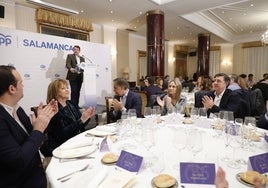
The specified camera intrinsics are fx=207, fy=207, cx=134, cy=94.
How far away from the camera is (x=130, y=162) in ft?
3.95

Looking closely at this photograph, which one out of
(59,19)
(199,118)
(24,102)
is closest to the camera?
(199,118)

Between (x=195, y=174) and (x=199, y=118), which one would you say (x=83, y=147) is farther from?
(x=199, y=118)

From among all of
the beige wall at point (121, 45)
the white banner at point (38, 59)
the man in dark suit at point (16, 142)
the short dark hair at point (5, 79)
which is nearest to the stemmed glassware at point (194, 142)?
the man in dark suit at point (16, 142)

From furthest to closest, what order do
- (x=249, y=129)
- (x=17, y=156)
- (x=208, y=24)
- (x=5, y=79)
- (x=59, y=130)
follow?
(x=208, y=24)
(x=59, y=130)
(x=249, y=129)
(x=5, y=79)
(x=17, y=156)

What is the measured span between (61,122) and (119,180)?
4.43 feet

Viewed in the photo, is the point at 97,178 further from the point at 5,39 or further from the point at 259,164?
the point at 5,39

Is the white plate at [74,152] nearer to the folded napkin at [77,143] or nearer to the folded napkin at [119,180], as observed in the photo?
the folded napkin at [77,143]

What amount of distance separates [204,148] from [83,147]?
2.91 ft

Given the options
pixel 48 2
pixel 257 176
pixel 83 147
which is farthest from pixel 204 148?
pixel 48 2

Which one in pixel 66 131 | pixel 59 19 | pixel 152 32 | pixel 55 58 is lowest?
pixel 66 131

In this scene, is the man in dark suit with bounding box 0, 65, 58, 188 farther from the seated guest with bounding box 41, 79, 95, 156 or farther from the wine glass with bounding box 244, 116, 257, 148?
the wine glass with bounding box 244, 116, 257, 148

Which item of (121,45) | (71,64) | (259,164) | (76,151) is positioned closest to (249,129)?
(259,164)

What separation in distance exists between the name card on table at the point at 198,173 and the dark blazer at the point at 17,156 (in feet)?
3.01

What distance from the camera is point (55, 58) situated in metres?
5.81
